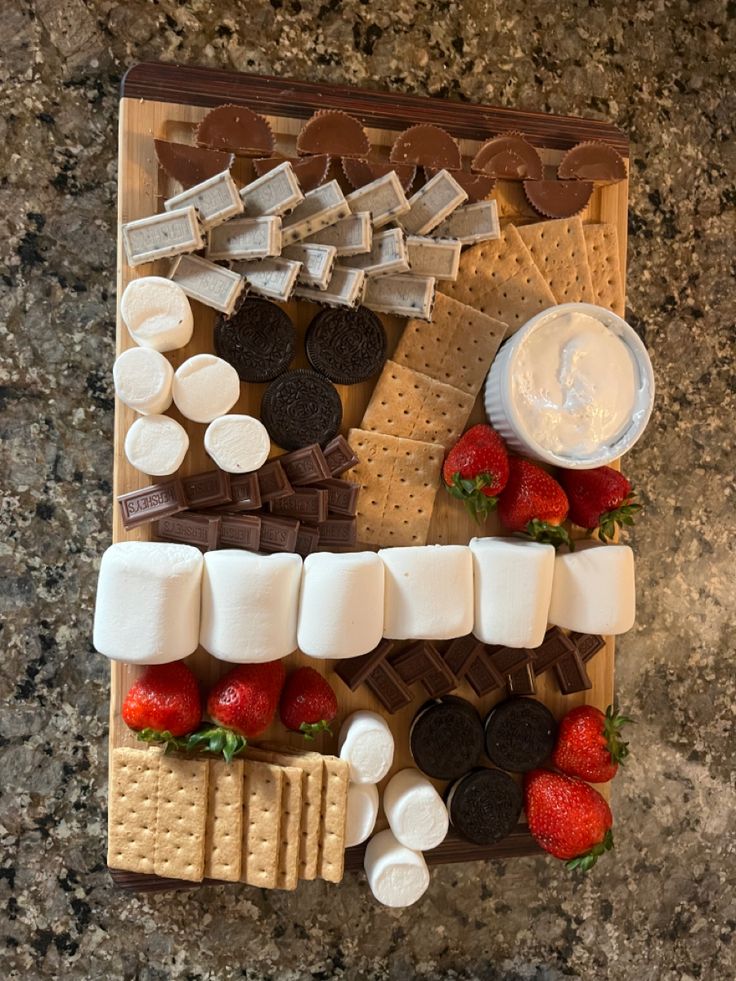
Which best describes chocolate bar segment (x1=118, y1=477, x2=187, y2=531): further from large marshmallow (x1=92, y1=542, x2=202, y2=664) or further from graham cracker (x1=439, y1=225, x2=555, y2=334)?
graham cracker (x1=439, y1=225, x2=555, y2=334)

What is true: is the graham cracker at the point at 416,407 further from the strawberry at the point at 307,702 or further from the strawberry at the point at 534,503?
the strawberry at the point at 307,702

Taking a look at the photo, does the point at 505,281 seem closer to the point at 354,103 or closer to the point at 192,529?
the point at 354,103

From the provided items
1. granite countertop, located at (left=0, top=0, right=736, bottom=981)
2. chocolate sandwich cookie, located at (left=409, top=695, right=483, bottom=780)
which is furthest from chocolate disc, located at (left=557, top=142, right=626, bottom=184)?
chocolate sandwich cookie, located at (left=409, top=695, right=483, bottom=780)

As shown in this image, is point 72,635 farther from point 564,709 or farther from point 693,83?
point 693,83

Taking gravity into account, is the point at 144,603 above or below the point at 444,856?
above

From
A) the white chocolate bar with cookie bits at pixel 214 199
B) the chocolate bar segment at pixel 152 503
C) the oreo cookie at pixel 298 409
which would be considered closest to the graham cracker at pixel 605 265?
the oreo cookie at pixel 298 409

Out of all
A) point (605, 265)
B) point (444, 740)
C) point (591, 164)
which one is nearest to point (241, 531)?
point (444, 740)

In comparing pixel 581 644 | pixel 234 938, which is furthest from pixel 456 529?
pixel 234 938
